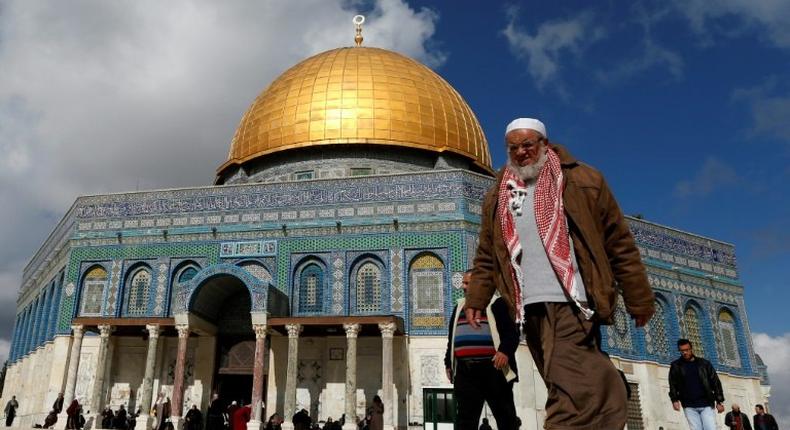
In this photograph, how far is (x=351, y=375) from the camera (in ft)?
52.2

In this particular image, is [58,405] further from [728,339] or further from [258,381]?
[728,339]

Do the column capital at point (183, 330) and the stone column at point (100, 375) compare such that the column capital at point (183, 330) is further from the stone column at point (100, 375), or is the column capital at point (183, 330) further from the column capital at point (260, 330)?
the stone column at point (100, 375)

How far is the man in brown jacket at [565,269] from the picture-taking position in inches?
104

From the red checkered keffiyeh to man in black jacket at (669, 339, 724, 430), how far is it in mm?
3842

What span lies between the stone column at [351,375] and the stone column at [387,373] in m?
0.67

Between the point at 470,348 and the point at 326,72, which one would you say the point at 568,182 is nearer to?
the point at 470,348

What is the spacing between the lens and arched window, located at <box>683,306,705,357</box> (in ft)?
68.4

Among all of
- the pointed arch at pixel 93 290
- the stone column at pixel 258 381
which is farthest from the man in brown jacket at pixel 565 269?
the pointed arch at pixel 93 290

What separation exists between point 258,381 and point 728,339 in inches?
593

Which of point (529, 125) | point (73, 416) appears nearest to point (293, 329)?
point (73, 416)

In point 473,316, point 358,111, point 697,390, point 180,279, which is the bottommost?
point 697,390

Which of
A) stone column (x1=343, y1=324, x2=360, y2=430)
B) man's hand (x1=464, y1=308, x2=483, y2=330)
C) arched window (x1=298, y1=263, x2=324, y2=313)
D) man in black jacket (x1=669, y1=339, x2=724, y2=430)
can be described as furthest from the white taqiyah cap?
arched window (x1=298, y1=263, x2=324, y2=313)

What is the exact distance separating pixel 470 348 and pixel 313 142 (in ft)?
59.0

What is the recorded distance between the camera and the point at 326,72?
23.8m
